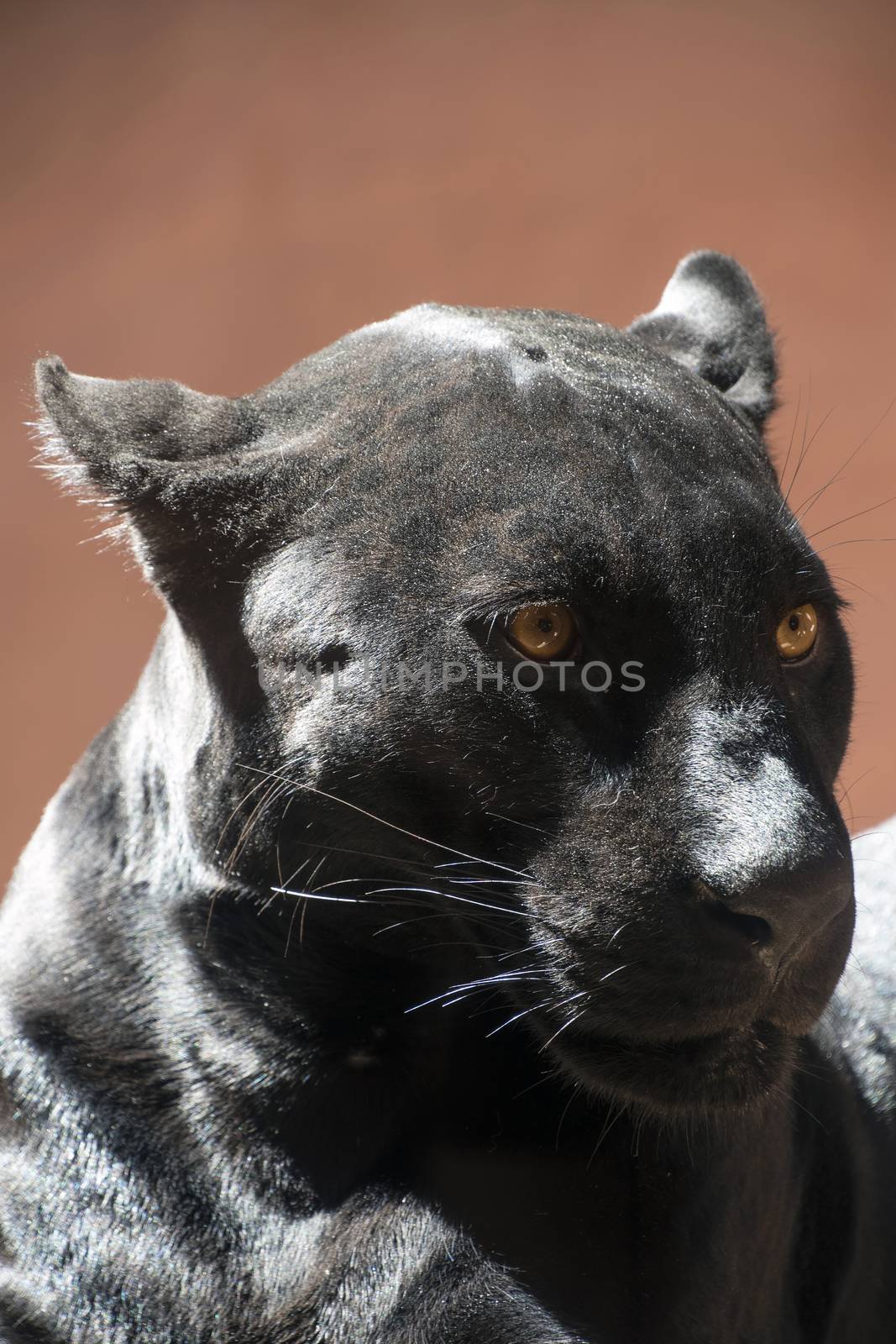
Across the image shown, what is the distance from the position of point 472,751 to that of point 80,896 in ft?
1.65

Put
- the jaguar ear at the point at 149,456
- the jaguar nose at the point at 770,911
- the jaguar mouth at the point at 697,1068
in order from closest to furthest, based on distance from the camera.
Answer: the jaguar nose at the point at 770,911, the jaguar mouth at the point at 697,1068, the jaguar ear at the point at 149,456

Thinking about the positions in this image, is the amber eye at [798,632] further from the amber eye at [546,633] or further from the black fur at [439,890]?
the amber eye at [546,633]

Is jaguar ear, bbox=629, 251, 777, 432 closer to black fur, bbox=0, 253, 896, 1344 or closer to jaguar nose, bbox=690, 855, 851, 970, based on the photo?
black fur, bbox=0, 253, 896, 1344

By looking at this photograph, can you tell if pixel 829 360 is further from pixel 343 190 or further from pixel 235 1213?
pixel 235 1213

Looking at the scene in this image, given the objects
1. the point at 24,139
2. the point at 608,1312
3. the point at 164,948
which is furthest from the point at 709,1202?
the point at 24,139

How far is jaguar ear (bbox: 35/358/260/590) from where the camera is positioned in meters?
1.35

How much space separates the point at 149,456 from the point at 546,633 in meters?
0.42

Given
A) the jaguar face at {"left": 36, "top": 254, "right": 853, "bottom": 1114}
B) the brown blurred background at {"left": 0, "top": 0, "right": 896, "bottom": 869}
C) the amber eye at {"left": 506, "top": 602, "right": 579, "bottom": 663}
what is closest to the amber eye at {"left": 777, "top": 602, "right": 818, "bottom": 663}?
the jaguar face at {"left": 36, "top": 254, "right": 853, "bottom": 1114}

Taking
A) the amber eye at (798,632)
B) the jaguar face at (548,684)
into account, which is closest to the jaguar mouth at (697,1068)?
the jaguar face at (548,684)

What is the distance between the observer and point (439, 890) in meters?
1.29

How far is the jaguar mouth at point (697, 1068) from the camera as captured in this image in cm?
121

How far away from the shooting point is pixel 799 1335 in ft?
Answer: 4.92

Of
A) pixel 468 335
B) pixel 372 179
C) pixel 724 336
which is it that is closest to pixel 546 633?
pixel 468 335

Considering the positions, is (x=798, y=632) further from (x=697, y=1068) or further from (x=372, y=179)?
(x=372, y=179)
